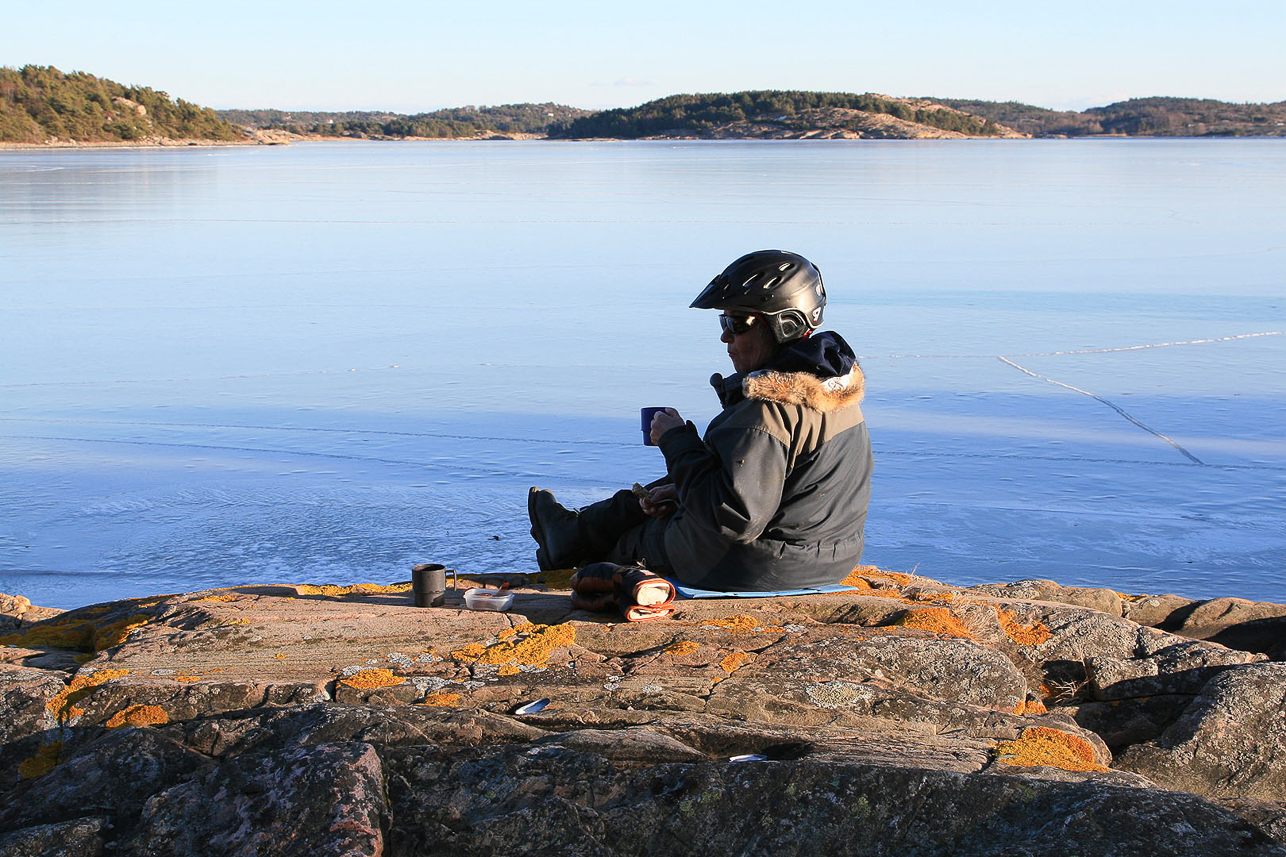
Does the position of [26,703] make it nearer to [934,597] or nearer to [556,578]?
[556,578]

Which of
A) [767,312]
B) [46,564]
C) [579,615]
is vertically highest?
[767,312]

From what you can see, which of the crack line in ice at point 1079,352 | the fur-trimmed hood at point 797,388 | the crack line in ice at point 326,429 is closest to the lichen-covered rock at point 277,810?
the fur-trimmed hood at point 797,388

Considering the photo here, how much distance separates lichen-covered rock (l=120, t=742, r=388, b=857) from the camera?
2668 mm

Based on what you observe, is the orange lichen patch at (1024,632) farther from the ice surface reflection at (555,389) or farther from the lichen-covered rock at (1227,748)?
the ice surface reflection at (555,389)

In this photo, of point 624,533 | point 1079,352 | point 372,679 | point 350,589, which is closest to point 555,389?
point 350,589

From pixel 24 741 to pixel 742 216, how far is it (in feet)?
71.2

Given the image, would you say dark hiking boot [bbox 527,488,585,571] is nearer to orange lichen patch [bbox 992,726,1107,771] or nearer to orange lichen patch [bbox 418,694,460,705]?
orange lichen patch [bbox 418,694,460,705]

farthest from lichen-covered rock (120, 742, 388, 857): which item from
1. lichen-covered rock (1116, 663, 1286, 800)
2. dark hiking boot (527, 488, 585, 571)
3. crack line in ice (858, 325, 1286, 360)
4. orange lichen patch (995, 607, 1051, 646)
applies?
crack line in ice (858, 325, 1286, 360)

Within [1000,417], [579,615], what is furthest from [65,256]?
[579,615]

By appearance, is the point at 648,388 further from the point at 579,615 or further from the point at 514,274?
the point at 514,274

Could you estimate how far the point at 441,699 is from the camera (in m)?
3.60

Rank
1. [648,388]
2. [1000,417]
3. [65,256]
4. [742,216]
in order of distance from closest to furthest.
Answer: [1000,417] → [648,388] → [65,256] → [742,216]

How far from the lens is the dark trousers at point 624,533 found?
4.74 metres

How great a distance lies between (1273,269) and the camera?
1681 centimetres
